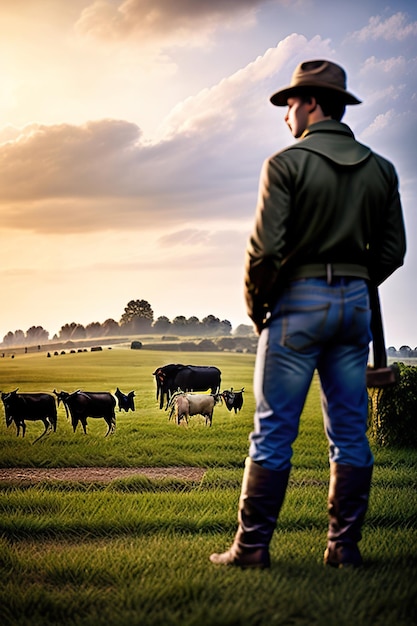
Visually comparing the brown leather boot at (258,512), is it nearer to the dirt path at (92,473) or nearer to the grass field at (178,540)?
the grass field at (178,540)

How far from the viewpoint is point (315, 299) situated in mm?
3500

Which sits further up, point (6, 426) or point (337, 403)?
point (337, 403)

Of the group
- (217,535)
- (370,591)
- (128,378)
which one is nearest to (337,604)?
(370,591)

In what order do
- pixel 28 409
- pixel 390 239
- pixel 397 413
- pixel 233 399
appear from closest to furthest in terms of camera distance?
pixel 390 239
pixel 397 413
pixel 28 409
pixel 233 399

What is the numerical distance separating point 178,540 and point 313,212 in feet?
7.00

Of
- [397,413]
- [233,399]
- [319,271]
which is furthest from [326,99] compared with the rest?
[233,399]

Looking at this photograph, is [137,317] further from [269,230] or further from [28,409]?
[269,230]

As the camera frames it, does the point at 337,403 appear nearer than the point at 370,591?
No

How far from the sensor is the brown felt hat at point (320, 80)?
12.0 feet

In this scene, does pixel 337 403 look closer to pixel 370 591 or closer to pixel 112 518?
pixel 370 591

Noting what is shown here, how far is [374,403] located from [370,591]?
5.26 meters

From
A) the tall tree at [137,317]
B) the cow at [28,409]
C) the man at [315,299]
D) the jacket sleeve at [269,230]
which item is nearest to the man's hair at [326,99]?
the man at [315,299]

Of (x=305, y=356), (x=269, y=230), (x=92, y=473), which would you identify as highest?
(x=269, y=230)

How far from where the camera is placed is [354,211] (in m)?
3.57
